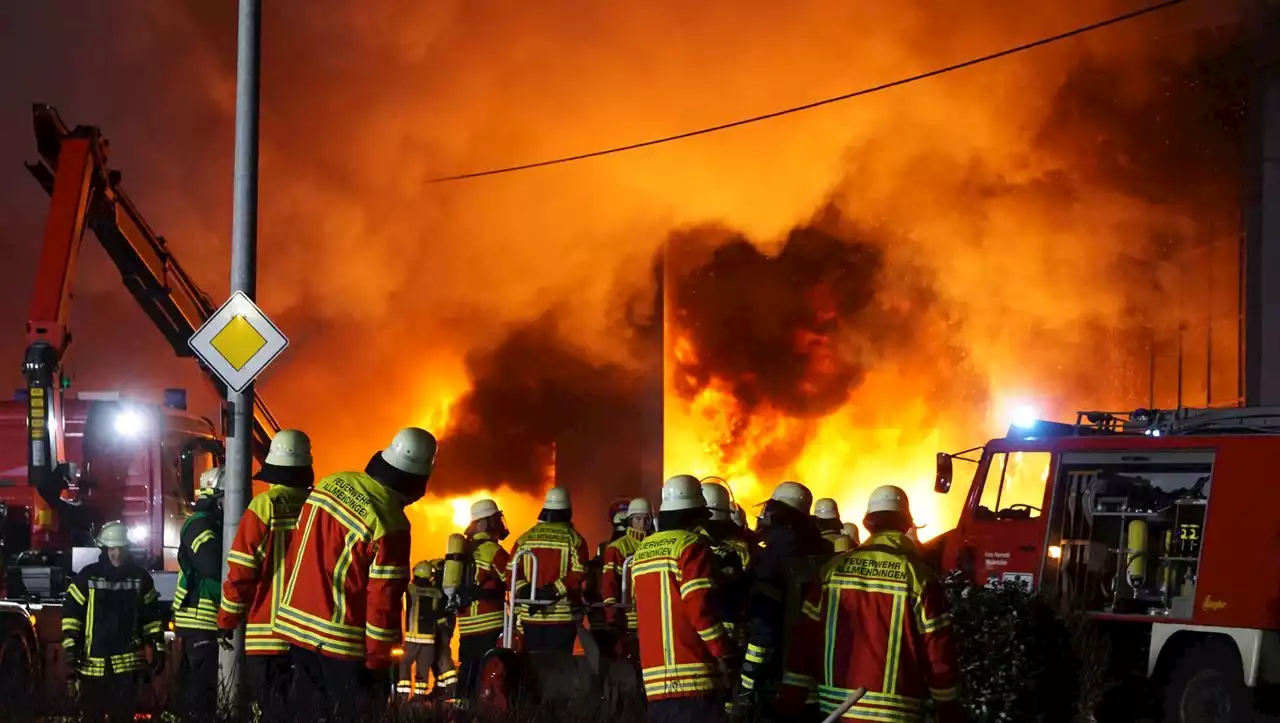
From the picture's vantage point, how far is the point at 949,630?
6.24 metres

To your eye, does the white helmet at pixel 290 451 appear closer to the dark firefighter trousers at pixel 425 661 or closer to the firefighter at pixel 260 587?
the firefighter at pixel 260 587

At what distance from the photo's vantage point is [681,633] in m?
6.65

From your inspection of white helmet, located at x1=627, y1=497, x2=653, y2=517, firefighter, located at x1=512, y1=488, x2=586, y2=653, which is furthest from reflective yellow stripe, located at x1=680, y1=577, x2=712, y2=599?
white helmet, located at x1=627, y1=497, x2=653, y2=517

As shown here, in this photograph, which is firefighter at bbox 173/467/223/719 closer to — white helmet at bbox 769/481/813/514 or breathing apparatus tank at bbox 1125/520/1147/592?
white helmet at bbox 769/481/813/514

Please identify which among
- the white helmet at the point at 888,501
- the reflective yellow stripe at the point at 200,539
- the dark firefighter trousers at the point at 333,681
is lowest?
the dark firefighter trousers at the point at 333,681

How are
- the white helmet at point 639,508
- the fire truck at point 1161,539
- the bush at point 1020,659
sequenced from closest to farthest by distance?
1. the bush at point 1020,659
2. the fire truck at point 1161,539
3. the white helmet at point 639,508

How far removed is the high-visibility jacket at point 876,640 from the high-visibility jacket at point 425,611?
712 centimetres

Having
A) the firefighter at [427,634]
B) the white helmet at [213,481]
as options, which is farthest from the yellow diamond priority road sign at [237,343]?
the firefighter at [427,634]

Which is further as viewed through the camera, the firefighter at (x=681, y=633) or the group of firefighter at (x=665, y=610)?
the firefighter at (x=681, y=633)

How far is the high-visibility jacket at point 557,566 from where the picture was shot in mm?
11438

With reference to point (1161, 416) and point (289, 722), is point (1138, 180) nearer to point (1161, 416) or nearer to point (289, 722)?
point (1161, 416)

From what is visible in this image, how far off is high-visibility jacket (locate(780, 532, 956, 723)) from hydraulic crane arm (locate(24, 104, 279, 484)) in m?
9.29

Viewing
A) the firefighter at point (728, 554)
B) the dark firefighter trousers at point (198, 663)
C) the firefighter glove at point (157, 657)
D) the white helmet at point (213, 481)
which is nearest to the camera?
the dark firefighter trousers at point (198, 663)

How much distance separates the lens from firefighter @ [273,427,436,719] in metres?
6.63
